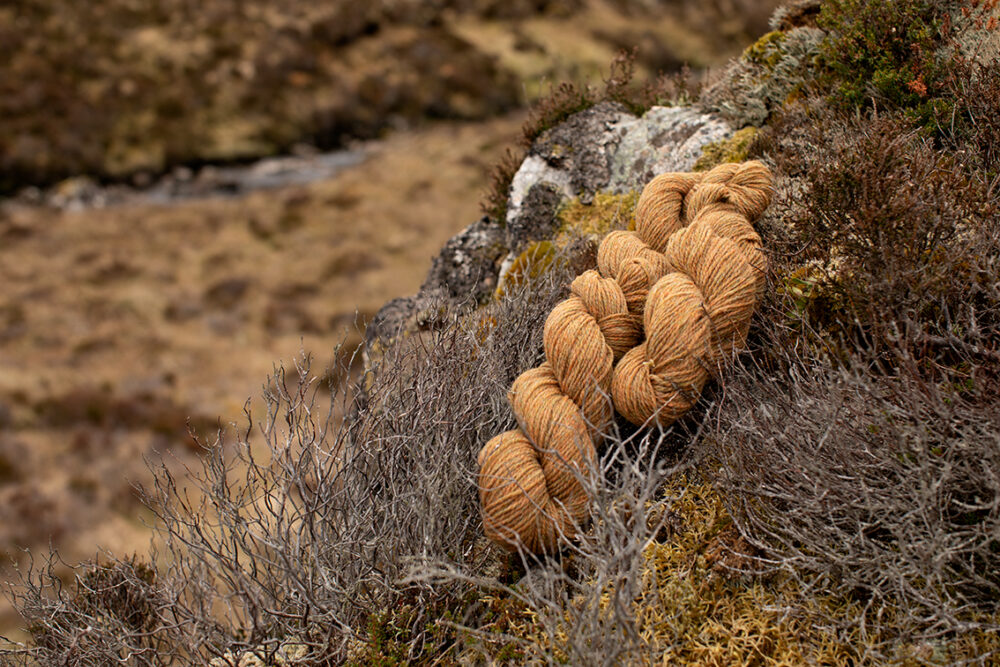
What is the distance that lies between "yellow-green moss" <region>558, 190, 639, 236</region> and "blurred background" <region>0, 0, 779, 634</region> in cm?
174

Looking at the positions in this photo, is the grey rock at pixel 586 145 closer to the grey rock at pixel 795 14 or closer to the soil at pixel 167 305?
the grey rock at pixel 795 14

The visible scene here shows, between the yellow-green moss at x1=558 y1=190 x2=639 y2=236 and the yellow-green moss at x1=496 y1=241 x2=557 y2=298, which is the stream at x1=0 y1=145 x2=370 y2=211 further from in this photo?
the yellow-green moss at x1=496 y1=241 x2=557 y2=298

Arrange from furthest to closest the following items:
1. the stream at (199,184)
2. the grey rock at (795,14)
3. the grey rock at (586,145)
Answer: the stream at (199,184), the grey rock at (586,145), the grey rock at (795,14)

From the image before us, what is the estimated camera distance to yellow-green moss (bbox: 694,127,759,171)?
4.48 meters

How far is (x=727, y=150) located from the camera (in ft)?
14.9

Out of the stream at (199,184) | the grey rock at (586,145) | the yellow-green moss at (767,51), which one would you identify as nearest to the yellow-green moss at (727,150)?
the yellow-green moss at (767,51)

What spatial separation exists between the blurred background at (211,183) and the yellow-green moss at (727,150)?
1.45m

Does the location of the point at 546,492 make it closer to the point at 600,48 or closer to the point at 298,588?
the point at 298,588

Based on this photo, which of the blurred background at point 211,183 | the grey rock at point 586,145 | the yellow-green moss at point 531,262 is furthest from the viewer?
the blurred background at point 211,183

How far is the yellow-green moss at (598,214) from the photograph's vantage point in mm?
4711

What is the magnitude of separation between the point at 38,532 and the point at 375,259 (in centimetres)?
983

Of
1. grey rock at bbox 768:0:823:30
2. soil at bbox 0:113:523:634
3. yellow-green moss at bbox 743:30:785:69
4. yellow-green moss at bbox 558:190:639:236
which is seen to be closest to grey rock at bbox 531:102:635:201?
yellow-green moss at bbox 558:190:639:236

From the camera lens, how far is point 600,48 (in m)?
27.9

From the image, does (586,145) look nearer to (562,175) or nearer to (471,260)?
(562,175)
